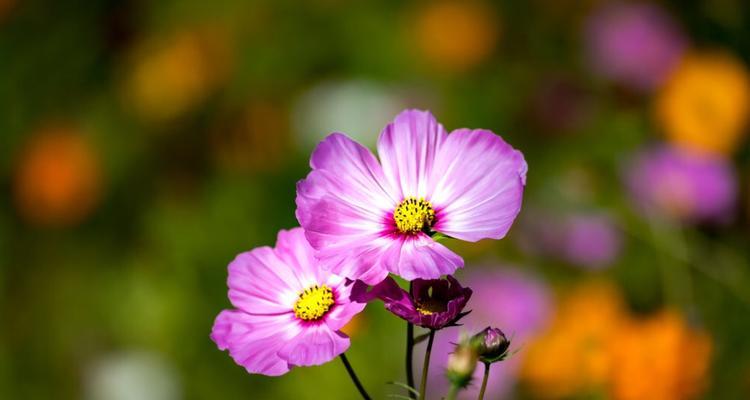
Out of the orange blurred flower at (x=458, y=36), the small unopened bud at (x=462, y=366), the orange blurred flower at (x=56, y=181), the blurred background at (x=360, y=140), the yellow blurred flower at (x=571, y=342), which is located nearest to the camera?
the small unopened bud at (x=462, y=366)

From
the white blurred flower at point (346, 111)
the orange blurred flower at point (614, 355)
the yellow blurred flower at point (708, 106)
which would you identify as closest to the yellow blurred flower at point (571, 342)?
the orange blurred flower at point (614, 355)

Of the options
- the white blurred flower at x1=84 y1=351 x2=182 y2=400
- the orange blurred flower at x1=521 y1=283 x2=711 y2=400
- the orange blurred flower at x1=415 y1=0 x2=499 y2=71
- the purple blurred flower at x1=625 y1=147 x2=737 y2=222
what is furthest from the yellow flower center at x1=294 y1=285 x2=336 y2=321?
the orange blurred flower at x1=415 y1=0 x2=499 y2=71

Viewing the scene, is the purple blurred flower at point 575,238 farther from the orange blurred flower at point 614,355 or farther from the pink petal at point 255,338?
the pink petal at point 255,338

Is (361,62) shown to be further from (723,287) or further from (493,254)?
(723,287)

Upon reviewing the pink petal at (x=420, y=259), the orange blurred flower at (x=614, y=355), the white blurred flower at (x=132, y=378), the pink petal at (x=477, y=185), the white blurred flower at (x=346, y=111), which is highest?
the pink petal at (x=477, y=185)

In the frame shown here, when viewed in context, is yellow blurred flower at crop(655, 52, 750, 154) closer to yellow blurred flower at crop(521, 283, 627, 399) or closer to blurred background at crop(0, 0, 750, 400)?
blurred background at crop(0, 0, 750, 400)

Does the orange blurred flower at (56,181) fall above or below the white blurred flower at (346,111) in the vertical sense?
below

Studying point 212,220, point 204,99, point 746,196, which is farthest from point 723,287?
point 204,99
